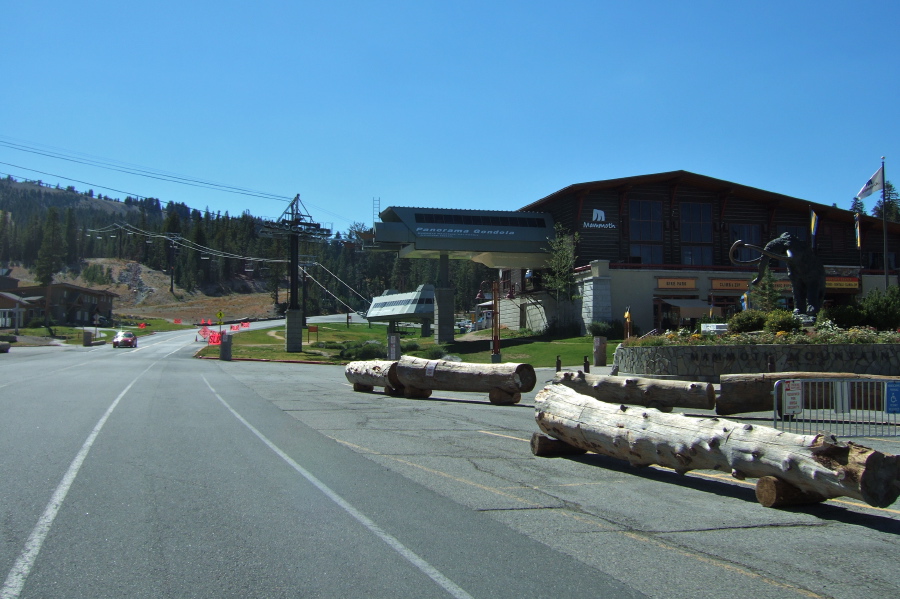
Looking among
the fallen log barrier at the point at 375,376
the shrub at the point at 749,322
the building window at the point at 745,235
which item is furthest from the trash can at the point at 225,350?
the building window at the point at 745,235

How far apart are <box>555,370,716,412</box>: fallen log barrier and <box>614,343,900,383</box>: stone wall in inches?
318

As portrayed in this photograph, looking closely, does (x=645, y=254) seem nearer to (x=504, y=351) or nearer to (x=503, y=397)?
(x=504, y=351)

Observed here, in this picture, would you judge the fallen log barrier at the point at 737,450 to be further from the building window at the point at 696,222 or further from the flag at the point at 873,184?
the building window at the point at 696,222

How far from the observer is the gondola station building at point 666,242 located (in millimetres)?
49062

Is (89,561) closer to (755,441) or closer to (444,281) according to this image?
(755,441)

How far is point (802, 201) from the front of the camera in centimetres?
5366

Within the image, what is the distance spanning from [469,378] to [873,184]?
78.7 ft

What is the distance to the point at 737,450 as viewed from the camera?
7.25 metres

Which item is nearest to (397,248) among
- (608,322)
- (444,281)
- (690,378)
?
(444,281)

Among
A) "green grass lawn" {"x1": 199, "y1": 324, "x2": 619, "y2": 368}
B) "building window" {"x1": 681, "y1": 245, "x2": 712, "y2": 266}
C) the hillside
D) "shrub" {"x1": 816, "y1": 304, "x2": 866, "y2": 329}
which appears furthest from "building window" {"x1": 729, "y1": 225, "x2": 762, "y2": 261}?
the hillside

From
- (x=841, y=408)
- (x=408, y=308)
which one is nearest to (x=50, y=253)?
(x=408, y=308)

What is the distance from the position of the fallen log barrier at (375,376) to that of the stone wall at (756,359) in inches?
391

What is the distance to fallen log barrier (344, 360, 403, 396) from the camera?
19.9m

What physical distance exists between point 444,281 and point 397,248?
5.28 m
